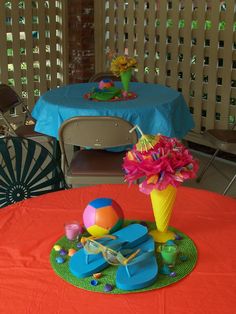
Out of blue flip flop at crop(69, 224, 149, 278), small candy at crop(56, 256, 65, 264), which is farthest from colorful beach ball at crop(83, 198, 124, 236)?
small candy at crop(56, 256, 65, 264)

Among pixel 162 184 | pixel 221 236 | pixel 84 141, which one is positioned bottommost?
pixel 84 141

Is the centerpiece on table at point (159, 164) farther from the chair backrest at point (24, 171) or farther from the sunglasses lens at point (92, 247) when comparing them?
the chair backrest at point (24, 171)

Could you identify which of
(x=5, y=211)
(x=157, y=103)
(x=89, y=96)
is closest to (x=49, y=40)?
(x=89, y=96)

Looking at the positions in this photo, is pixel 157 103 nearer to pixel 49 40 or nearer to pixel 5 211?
pixel 5 211

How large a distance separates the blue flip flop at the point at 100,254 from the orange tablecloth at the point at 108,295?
0.20ft

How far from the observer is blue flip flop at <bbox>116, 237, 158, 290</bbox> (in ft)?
3.97

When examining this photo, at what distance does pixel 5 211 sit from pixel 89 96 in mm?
1904

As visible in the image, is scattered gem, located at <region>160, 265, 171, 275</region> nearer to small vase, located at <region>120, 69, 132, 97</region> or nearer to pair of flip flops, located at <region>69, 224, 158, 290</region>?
pair of flip flops, located at <region>69, 224, 158, 290</region>

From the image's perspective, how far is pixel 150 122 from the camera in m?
3.09

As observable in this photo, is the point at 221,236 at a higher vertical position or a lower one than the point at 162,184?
lower

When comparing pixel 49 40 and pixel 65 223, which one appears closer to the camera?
pixel 65 223

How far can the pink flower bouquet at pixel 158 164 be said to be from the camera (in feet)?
4.39

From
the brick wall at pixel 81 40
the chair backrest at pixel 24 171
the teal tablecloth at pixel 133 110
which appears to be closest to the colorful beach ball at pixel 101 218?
the chair backrest at pixel 24 171

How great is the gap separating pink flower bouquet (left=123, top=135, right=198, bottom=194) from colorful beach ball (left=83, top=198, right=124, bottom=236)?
0.40 ft
